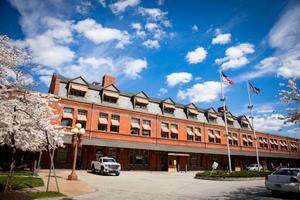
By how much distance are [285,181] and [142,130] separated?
81.9 feet

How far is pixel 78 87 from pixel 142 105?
1061 centimetres

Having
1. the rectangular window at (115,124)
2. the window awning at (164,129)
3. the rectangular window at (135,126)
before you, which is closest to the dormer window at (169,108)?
the window awning at (164,129)

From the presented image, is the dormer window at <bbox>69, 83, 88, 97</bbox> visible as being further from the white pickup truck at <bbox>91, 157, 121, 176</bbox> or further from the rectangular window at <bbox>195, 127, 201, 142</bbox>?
the rectangular window at <bbox>195, 127, 201, 142</bbox>

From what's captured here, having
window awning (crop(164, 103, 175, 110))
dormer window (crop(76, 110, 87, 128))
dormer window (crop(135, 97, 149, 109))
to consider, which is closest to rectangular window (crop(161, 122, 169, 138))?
window awning (crop(164, 103, 175, 110))

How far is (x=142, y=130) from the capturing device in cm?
3575

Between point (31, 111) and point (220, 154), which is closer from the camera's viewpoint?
point (31, 111)

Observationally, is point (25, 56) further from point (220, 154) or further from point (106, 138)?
point (220, 154)

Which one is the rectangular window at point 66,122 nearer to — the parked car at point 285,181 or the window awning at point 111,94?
the window awning at point 111,94

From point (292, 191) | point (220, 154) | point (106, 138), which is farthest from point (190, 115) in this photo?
point (292, 191)

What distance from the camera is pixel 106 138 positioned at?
104ft

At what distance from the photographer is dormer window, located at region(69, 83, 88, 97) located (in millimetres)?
31509

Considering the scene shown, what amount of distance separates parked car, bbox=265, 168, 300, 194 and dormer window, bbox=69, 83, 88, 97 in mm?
25360

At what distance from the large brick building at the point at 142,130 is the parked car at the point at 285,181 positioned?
2137 centimetres

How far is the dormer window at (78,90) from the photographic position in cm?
3151
